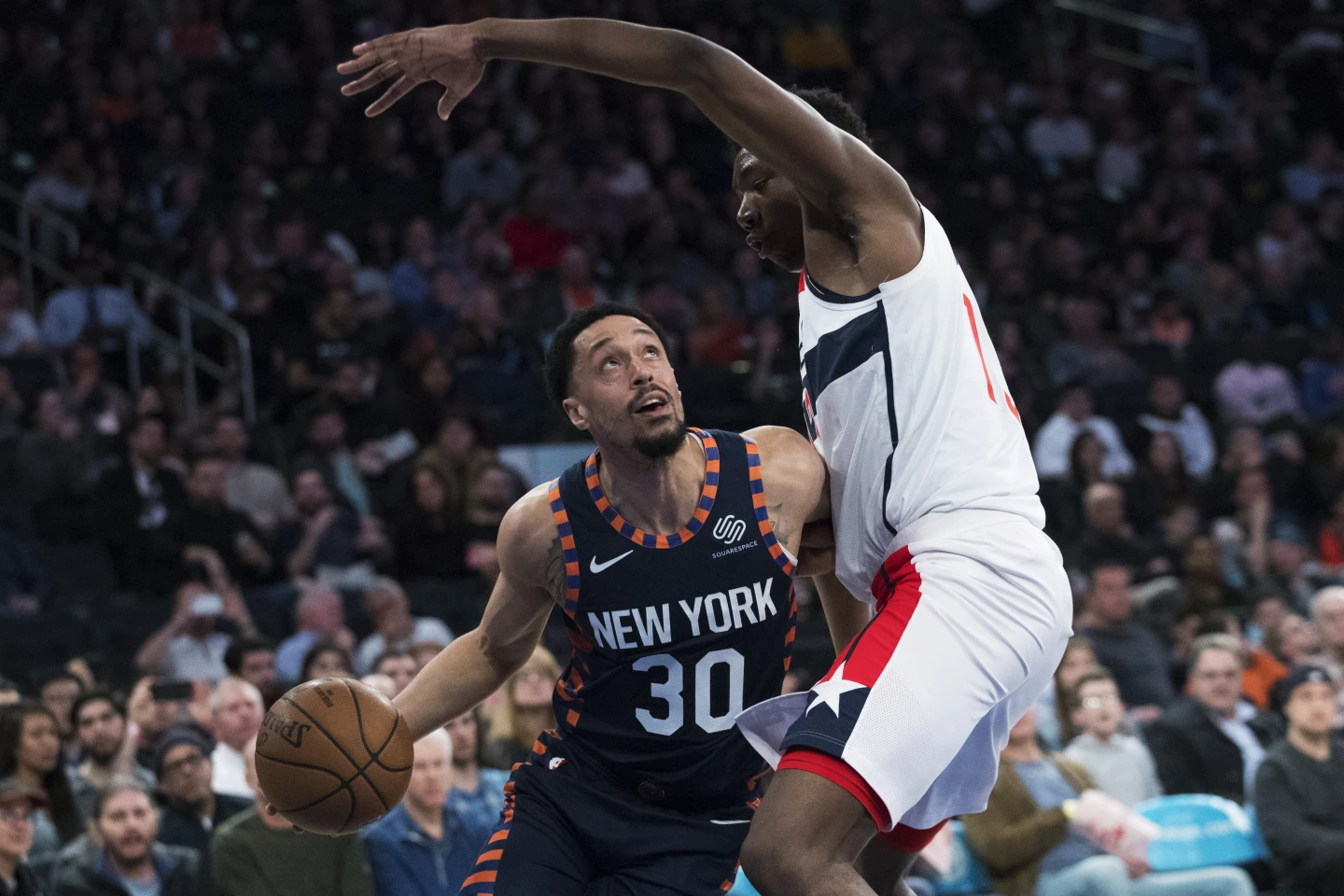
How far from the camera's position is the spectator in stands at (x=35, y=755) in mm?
6625

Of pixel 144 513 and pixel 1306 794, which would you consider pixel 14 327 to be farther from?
pixel 1306 794

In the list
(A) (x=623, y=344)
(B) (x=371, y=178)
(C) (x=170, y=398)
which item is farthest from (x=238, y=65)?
(A) (x=623, y=344)

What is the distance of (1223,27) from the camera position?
1827cm

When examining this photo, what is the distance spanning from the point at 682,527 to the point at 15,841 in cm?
328

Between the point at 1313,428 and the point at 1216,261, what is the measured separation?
268 cm

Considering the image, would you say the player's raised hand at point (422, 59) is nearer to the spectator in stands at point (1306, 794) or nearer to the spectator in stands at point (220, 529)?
the spectator in stands at point (1306, 794)

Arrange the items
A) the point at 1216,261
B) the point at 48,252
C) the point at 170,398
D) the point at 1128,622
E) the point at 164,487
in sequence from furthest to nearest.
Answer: the point at 1216,261 → the point at 48,252 → the point at 170,398 → the point at 164,487 → the point at 1128,622

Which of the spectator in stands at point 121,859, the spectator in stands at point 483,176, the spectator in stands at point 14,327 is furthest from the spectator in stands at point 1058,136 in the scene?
the spectator in stands at point 121,859

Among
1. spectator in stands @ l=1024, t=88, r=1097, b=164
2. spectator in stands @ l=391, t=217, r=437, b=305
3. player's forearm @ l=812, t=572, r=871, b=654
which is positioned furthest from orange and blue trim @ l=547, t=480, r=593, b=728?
spectator in stands @ l=1024, t=88, r=1097, b=164

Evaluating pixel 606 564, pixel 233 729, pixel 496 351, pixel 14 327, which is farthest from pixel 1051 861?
pixel 14 327

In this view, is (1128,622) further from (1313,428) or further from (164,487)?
(164,487)

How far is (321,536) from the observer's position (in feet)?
32.7

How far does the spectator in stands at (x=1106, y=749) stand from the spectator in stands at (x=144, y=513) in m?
5.16

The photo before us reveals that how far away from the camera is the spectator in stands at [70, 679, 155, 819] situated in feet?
22.8
